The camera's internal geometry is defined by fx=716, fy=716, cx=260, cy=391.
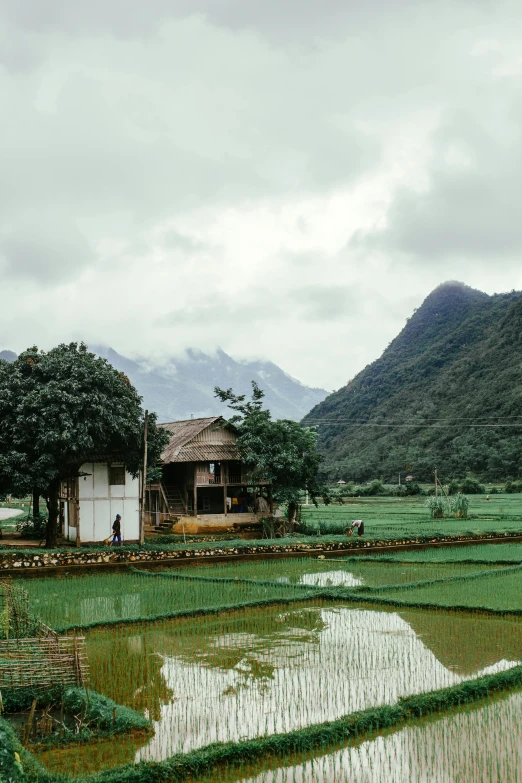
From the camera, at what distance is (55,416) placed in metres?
20.8

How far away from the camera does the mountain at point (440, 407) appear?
196 ft

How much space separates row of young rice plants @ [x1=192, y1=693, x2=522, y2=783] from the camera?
19.4 feet

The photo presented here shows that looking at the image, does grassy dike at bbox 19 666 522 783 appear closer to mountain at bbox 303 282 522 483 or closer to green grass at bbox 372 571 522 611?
green grass at bbox 372 571 522 611

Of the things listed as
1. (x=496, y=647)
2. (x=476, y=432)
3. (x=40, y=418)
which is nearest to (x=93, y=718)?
(x=496, y=647)

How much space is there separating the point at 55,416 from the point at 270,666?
1338 cm

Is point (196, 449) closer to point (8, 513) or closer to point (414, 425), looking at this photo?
point (8, 513)

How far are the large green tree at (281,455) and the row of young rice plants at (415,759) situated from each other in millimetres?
21127

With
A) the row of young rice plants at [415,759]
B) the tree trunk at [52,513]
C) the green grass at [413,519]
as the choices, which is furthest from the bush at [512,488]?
the row of young rice plants at [415,759]

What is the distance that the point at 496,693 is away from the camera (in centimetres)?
796

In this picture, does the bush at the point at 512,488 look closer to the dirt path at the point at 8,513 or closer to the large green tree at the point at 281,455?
the large green tree at the point at 281,455

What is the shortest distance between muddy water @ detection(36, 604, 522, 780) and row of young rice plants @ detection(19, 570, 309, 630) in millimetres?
780

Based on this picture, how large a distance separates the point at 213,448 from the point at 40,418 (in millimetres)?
10346

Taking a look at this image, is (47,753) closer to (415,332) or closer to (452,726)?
(452,726)

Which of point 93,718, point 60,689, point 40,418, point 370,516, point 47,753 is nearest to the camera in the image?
point 47,753
